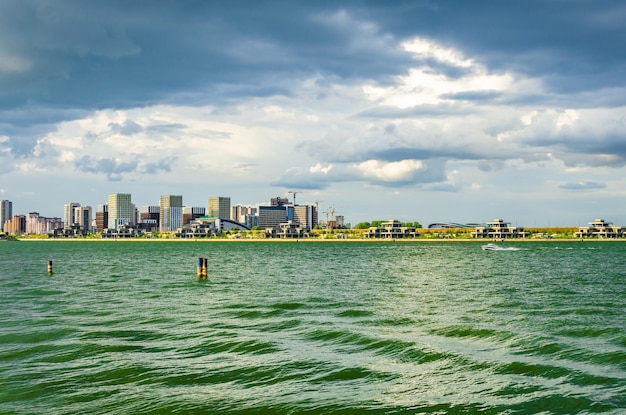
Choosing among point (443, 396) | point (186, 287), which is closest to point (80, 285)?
point (186, 287)

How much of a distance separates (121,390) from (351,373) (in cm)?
810

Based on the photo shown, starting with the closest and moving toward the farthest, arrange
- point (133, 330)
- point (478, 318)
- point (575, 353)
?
point (575, 353)
point (133, 330)
point (478, 318)

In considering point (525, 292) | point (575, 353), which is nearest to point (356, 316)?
point (575, 353)

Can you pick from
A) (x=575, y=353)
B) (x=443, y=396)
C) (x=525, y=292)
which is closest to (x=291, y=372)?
(x=443, y=396)

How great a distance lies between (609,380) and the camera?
68.8ft

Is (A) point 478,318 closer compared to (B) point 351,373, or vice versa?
(B) point 351,373

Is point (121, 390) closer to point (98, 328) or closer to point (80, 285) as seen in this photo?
point (98, 328)

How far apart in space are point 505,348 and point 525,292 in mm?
28746

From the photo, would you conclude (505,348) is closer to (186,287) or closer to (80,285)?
(186,287)

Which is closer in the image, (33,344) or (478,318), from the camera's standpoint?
(33,344)

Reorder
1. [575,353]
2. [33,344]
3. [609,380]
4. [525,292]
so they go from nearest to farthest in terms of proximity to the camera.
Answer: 1. [609,380]
2. [575,353]
3. [33,344]
4. [525,292]

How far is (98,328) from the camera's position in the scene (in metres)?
32.2

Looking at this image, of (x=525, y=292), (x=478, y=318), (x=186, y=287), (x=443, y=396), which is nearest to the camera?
(x=443, y=396)

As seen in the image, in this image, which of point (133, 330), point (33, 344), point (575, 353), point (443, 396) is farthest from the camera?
point (133, 330)
